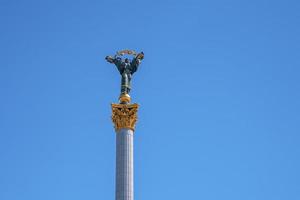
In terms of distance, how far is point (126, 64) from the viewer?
48781 millimetres

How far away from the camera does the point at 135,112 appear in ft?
152

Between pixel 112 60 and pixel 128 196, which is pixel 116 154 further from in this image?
pixel 112 60

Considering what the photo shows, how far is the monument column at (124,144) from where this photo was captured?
42688mm

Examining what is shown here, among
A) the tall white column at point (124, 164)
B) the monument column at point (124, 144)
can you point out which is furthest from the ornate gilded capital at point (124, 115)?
the tall white column at point (124, 164)

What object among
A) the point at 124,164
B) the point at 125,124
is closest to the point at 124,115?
the point at 125,124

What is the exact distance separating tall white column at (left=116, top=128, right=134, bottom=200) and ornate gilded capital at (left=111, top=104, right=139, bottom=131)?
1.17ft

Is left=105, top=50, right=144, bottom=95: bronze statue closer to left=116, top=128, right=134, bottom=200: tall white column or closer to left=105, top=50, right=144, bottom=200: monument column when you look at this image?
left=105, top=50, right=144, bottom=200: monument column

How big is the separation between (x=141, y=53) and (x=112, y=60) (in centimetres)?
205

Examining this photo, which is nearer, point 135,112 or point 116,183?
point 116,183

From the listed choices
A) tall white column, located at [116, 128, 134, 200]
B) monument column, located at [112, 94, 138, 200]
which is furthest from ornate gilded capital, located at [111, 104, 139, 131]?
tall white column, located at [116, 128, 134, 200]

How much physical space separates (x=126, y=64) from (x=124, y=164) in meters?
8.27

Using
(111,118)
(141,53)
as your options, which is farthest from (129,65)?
(111,118)

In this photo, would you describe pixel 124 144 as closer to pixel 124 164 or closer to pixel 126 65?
pixel 124 164

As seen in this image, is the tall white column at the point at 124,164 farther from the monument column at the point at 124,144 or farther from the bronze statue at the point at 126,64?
the bronze statue at the point at 126,64
